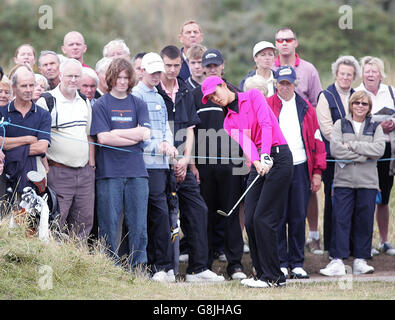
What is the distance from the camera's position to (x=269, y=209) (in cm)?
880

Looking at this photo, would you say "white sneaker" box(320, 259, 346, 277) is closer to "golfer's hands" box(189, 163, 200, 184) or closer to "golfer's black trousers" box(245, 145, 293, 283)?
"golfer's black trousers" box(245, 145, 293, 283)

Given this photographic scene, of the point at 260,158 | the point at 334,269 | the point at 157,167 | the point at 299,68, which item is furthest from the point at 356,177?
the point at 157,167

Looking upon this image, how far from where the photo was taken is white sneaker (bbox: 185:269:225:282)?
9649mm

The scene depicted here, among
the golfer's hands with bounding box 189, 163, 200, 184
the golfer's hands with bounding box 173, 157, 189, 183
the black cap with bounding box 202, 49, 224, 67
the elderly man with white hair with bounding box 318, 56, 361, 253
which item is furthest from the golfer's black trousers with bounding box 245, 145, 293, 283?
the elderly man with white hair with bounding box 318, 56, 361, 253

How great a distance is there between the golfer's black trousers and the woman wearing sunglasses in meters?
1.77

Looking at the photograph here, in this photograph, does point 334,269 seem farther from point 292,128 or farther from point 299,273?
point 292,128

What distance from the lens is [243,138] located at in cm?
865

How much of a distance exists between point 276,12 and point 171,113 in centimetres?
1964

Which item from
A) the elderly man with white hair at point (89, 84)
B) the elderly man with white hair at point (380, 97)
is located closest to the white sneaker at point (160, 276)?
the elderly man with white hair at point (89, 84)

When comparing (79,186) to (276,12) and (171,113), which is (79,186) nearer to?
(171,113)

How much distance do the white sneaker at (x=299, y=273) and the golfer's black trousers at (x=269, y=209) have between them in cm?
99

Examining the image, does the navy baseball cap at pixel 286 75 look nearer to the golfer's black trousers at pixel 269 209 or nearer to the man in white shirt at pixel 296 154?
the man in white shirt at pixel 296 154
